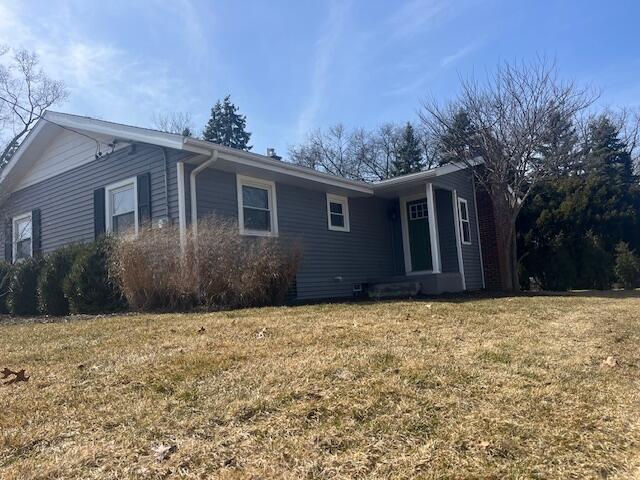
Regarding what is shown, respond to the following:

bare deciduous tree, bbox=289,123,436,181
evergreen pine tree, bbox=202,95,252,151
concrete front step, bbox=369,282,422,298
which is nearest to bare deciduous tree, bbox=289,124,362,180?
bare deciduous tree, bbox=289,123,436,181

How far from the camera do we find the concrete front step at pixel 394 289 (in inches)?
456

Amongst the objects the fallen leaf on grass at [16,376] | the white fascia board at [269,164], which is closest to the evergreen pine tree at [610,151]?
the white fascia board at [269,164]

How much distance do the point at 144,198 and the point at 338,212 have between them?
500 cm

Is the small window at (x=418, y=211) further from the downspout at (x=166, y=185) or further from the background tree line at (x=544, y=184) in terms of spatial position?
the downspout at (x=166, y=185)

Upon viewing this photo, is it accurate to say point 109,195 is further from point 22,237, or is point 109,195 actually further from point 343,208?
point 343,208

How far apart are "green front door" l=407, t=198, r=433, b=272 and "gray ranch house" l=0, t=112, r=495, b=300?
0.09 feet

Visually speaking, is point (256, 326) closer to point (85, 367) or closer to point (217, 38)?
point (85, 367)

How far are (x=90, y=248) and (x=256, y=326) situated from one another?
498 centimetres

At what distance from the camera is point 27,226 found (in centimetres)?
1356

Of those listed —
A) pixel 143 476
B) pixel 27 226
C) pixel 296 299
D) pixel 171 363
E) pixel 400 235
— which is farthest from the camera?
pixel 400 235

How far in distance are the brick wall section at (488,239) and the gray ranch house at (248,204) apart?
13 centimetres

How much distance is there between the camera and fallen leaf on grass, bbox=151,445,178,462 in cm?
239

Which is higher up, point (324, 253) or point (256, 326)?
point (324, 253)

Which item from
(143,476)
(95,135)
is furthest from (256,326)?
(95,135)
